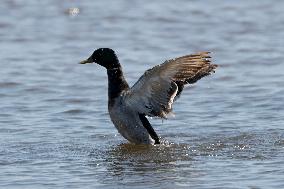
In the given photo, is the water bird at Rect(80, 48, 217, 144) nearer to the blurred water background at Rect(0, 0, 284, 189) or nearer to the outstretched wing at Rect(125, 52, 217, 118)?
the outstretched wing at Rect(125, 52, 217, 118)

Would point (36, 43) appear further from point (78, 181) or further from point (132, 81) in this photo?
point (78, 181)

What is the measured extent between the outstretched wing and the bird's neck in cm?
16

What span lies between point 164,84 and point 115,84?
1.95 feet

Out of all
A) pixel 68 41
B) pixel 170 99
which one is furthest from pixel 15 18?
pixel 170 99

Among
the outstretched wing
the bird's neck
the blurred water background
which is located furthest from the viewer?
the bird's neck

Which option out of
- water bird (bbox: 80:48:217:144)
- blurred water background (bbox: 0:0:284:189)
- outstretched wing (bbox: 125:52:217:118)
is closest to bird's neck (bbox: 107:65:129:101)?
water bird (bbox: 80:48:217:144)

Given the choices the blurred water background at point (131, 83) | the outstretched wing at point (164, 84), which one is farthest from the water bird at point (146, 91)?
the blurred water background at point (131, 83)

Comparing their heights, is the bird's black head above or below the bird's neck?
above

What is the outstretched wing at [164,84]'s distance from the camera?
33.1 feet

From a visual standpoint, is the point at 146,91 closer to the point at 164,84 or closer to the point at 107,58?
the point at 164,84

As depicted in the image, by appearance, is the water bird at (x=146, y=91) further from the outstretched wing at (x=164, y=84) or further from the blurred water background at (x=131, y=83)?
the blurred water background at (x=131, y=83)

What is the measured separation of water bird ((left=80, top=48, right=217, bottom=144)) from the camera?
10.1m

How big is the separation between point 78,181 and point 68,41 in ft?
29.1

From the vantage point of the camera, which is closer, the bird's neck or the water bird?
the water bird
